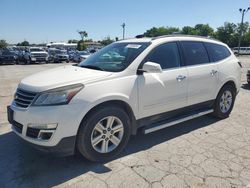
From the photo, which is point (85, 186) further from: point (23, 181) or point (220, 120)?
point (220, 120)

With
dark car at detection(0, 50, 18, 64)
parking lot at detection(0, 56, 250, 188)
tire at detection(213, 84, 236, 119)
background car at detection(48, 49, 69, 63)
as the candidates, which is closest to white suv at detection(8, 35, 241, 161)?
tire at detection(213, 84, 236, 119)

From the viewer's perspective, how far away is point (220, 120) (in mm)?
5375

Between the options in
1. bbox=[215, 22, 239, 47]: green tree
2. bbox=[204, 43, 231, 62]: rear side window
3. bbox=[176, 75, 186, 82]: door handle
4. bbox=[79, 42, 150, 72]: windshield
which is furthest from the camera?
bbox=[215, 22, 239, 47]: green tree

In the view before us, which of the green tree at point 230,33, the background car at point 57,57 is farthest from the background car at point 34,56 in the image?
the green tree at point 230,33

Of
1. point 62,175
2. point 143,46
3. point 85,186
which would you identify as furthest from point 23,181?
point 143,46

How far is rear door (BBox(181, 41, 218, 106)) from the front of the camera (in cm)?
446

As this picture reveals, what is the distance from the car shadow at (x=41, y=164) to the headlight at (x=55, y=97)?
3.11ft

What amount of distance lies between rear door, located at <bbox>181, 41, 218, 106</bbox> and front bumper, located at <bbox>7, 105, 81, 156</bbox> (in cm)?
233

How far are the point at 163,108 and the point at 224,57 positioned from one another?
7.18ft

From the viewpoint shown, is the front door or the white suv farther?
the front door

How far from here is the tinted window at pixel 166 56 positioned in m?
4.01

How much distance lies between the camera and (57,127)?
303 centimetres

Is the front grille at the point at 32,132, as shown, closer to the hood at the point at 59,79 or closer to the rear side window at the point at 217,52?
the hood at the point at 59,79

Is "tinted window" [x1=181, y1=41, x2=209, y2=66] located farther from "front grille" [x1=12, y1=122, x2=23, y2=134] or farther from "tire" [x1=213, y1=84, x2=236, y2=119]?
"front grille" [x1=12, y1=122, x2=23, y2=134]
